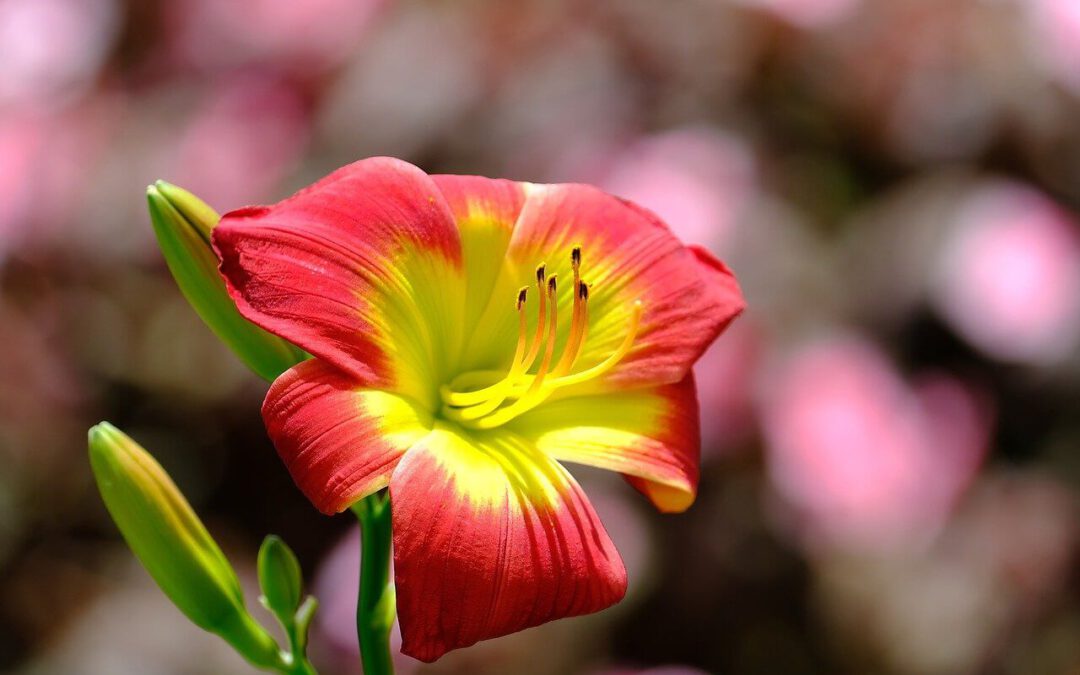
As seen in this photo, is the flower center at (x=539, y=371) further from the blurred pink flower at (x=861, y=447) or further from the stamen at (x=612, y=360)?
the blurred pink flower at (x=861, y=447)

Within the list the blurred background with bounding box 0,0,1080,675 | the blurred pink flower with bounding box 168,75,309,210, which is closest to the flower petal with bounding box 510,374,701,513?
the blurred background with bounding box 0,0,1080,675

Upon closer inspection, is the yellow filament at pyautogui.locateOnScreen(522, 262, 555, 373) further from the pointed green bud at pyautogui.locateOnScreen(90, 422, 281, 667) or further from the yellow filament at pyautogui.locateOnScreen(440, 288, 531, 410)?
the pointed green bud at pyautogui.locateOnScreen(90, 422, 281, 667)

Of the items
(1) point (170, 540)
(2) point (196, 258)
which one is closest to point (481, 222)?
(2) point (196, 258)

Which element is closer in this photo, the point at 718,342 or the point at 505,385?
the point at 505,385

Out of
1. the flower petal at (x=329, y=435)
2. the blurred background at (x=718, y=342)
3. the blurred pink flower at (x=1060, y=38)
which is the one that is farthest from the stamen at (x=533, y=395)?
the blurred pink flower at (x=1060, y=38)

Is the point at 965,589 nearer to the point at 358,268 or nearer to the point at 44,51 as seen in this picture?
the point at 358,268

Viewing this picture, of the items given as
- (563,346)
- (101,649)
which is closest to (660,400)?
(563,346)

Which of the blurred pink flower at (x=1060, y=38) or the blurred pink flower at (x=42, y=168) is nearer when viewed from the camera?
the blurred pink flower at (x=42, y=168)
